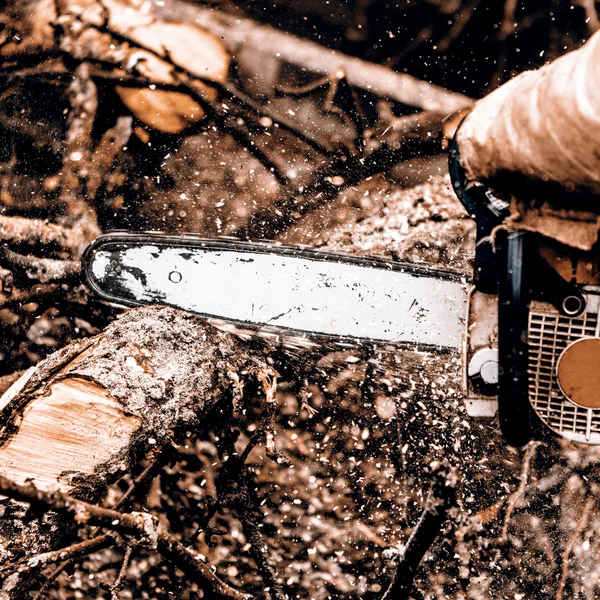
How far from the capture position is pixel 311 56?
2.02 m

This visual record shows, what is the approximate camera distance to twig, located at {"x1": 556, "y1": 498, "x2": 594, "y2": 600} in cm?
204

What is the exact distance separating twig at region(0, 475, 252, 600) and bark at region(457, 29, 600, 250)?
125 cm

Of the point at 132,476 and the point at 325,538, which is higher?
the point at 132,476

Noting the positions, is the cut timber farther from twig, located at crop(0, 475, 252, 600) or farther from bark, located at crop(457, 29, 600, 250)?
twig, located at crop(0, 475, 252, 600)

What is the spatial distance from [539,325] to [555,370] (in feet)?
0.40

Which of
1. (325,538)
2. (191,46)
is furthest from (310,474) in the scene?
(191,46)

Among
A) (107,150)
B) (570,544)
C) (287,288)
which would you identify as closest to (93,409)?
(287,288)

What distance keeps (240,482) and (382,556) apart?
711mm

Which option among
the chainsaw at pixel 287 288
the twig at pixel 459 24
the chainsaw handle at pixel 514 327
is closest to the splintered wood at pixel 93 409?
the chainsaw at pixel 287 288

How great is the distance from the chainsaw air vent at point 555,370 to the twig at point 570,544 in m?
1.01

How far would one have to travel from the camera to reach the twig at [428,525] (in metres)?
1.26

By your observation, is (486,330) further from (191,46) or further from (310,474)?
(191,46)

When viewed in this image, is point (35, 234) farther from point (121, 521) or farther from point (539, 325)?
point (539, 325)

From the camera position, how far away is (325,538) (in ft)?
6.86
